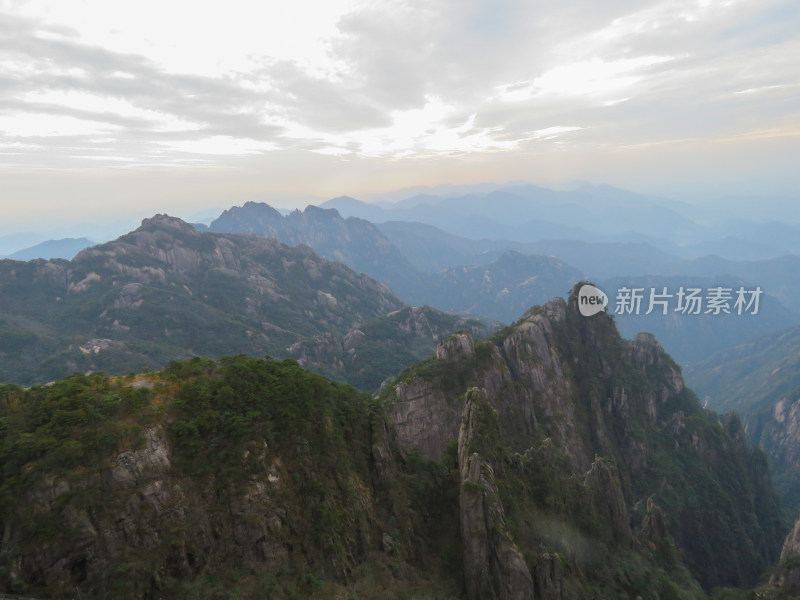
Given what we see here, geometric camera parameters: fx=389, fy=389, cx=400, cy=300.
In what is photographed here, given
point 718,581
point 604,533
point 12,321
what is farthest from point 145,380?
point 12,321

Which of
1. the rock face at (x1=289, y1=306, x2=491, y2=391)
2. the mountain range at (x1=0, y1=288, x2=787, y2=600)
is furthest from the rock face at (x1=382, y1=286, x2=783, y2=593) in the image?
the rock face at (x1=289, y1=306, x2=491, y2=391)

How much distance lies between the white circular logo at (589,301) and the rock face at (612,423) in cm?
175

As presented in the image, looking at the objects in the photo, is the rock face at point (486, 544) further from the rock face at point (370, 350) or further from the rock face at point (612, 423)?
the rock face at point (370, 350)

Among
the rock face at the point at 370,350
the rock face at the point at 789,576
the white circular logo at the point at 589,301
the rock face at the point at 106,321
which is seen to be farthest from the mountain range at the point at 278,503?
the rock face at the point at 106,321

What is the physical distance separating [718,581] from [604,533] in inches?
1852

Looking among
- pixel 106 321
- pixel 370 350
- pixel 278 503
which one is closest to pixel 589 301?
pixel 278 503

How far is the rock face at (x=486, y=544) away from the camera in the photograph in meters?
28.0

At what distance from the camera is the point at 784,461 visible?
14250cm

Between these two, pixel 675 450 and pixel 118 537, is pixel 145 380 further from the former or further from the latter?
pixel 675 450

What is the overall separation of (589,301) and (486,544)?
80851 millimetres

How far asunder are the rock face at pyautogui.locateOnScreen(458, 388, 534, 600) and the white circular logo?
72.8m

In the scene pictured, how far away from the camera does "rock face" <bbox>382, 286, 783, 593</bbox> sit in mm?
68938

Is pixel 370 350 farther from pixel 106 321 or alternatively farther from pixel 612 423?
pixel 106 321

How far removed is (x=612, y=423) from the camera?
8400 centimetres
